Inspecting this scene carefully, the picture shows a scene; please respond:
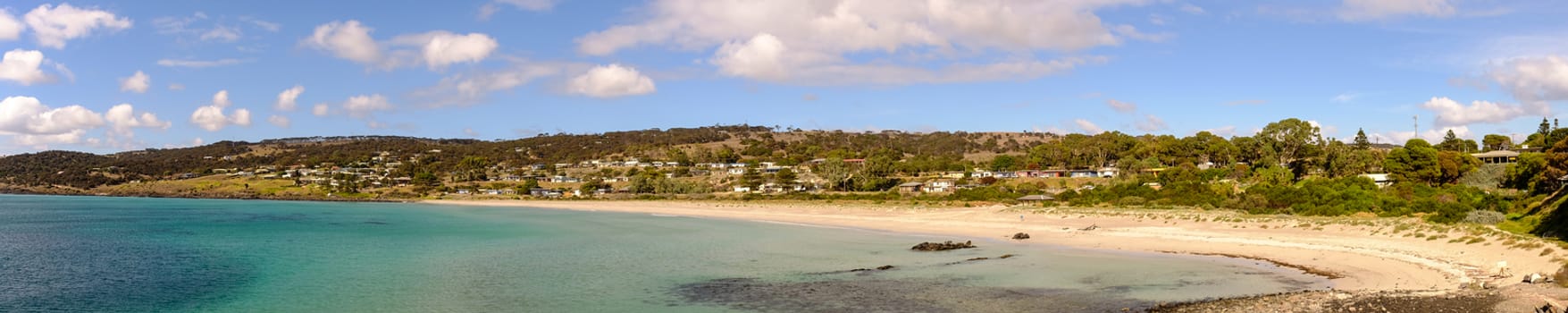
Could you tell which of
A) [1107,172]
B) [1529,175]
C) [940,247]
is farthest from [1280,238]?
[1107,172]

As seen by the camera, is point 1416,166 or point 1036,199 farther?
point 1036,199

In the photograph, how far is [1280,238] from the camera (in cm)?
2728

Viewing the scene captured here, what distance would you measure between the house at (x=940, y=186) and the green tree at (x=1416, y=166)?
106ft

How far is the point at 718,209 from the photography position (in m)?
66.7

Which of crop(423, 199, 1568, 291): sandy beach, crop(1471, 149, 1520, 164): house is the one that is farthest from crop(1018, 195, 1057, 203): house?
crop(1471, 149, 1520, 164): house

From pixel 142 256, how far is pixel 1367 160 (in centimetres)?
7633


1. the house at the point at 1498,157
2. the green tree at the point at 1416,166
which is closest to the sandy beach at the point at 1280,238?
the green tree at the point at 1416,166

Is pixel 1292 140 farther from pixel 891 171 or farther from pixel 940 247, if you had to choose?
pixel 940 247

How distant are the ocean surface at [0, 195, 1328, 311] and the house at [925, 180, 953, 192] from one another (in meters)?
36.9

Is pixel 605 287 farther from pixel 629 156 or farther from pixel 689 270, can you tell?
pixel 629 156

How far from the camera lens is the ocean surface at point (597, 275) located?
18.2 meters

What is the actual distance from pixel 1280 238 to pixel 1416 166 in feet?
129

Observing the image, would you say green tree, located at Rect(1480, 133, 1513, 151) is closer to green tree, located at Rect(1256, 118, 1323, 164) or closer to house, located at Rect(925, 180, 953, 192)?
green tree, located at Rect(1256, 118, 1323, 164)

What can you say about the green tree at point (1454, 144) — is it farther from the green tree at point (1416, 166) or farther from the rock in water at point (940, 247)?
the rock in water at point (940, 247)
